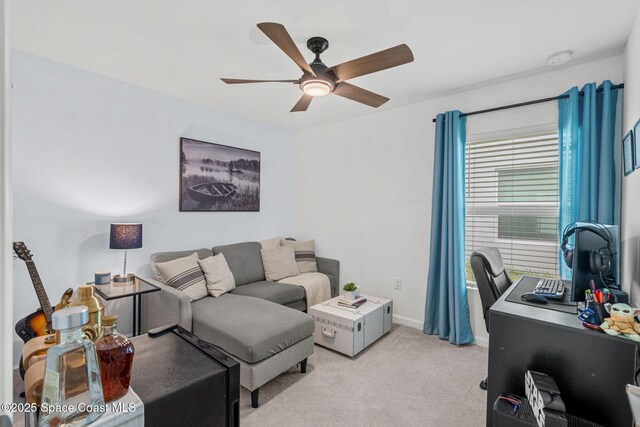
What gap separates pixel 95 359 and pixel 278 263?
3.11m

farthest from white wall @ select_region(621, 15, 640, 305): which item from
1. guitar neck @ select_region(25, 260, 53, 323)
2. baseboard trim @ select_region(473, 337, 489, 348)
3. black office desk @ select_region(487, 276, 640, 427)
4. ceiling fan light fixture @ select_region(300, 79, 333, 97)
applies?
guitar neck @ select_region(25, 260, 53, 323)

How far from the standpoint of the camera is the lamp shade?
2.55 meters

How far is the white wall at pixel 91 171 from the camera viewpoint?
93.7 inches

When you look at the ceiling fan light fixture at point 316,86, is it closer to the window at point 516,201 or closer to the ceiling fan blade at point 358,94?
the ceiling fan blade at point 358,94

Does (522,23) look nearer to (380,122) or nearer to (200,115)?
(380,122)

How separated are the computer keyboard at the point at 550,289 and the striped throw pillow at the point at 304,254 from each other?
8.33ft

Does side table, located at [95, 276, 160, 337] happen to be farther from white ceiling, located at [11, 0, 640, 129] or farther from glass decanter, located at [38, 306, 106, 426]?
glass decanter, located at [38, 306, 106, 426]

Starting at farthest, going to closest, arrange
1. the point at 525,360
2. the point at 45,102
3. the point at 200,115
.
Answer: the point at 200,115, the point at 45,102, the point at 525,360

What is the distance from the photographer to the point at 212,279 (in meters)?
2.96

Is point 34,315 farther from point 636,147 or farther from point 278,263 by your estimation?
point 636,147

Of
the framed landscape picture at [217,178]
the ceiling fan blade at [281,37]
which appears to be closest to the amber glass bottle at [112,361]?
the ceiling fan blade at [281,37]

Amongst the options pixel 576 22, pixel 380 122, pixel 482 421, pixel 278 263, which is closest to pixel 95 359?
pixel 482 421

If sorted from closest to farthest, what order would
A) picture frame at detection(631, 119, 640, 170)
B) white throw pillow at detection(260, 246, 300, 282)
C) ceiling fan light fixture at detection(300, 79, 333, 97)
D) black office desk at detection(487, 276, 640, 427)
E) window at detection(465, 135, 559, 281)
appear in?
black office desk at detection(487, 276, 640, 427) < picture frame at detection(631, 119, 640, 170) < ceiling fan light fixture at detection(300, 79, 333, 97) < window at detection(465, 135, 559, 281) < white throw pillow at detection(260, 246, 300, 282)

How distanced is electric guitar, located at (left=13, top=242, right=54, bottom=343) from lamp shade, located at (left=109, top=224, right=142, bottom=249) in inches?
22.2
